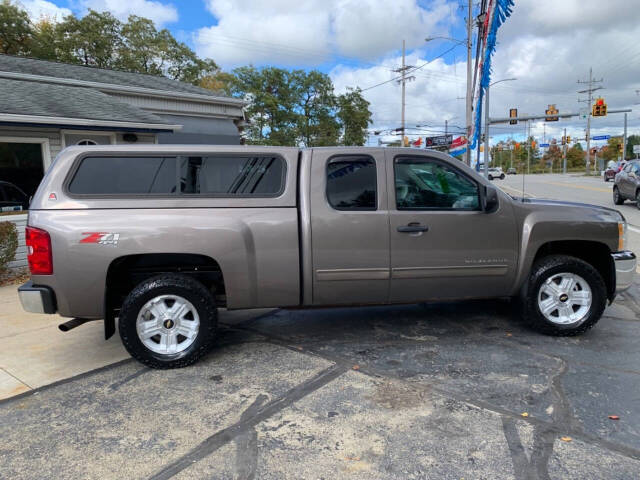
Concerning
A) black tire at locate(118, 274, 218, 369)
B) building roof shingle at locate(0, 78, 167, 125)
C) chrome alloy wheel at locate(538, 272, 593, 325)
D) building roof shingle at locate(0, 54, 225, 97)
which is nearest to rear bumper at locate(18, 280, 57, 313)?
black tire at locate(118, 274, 218, 369)

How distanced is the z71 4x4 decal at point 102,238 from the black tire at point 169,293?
436 millimetres

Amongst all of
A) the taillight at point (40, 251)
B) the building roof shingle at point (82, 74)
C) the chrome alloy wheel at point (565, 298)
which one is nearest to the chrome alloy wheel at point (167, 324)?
the taillight at point (40, 251)

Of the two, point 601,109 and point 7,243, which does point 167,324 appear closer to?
point 7,243

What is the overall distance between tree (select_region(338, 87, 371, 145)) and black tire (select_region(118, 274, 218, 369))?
40.9 meters

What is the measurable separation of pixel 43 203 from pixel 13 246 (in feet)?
15.1

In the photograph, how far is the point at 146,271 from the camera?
4105 mm

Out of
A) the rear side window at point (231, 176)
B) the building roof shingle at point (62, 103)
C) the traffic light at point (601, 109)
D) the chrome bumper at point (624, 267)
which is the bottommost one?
the chrome bumper at point (624, 267)

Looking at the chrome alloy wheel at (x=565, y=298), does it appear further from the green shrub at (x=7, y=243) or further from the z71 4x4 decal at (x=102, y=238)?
the green shrub at (x=7, y=243)

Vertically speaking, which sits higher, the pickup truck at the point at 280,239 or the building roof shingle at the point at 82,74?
the building roof shingle at the point at 82,74

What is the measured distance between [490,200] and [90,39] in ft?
107

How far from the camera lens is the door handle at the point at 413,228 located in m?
4.15

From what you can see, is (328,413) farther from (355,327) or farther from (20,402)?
(20,402)

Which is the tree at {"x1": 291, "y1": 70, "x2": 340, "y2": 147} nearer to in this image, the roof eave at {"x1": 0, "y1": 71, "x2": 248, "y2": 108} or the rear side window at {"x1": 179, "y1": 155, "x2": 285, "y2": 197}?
the roof eave at {"x1": 0, "y1": 71, "x2": 248, "y2": 108}

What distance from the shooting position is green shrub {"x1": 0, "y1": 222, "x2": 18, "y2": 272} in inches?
289
